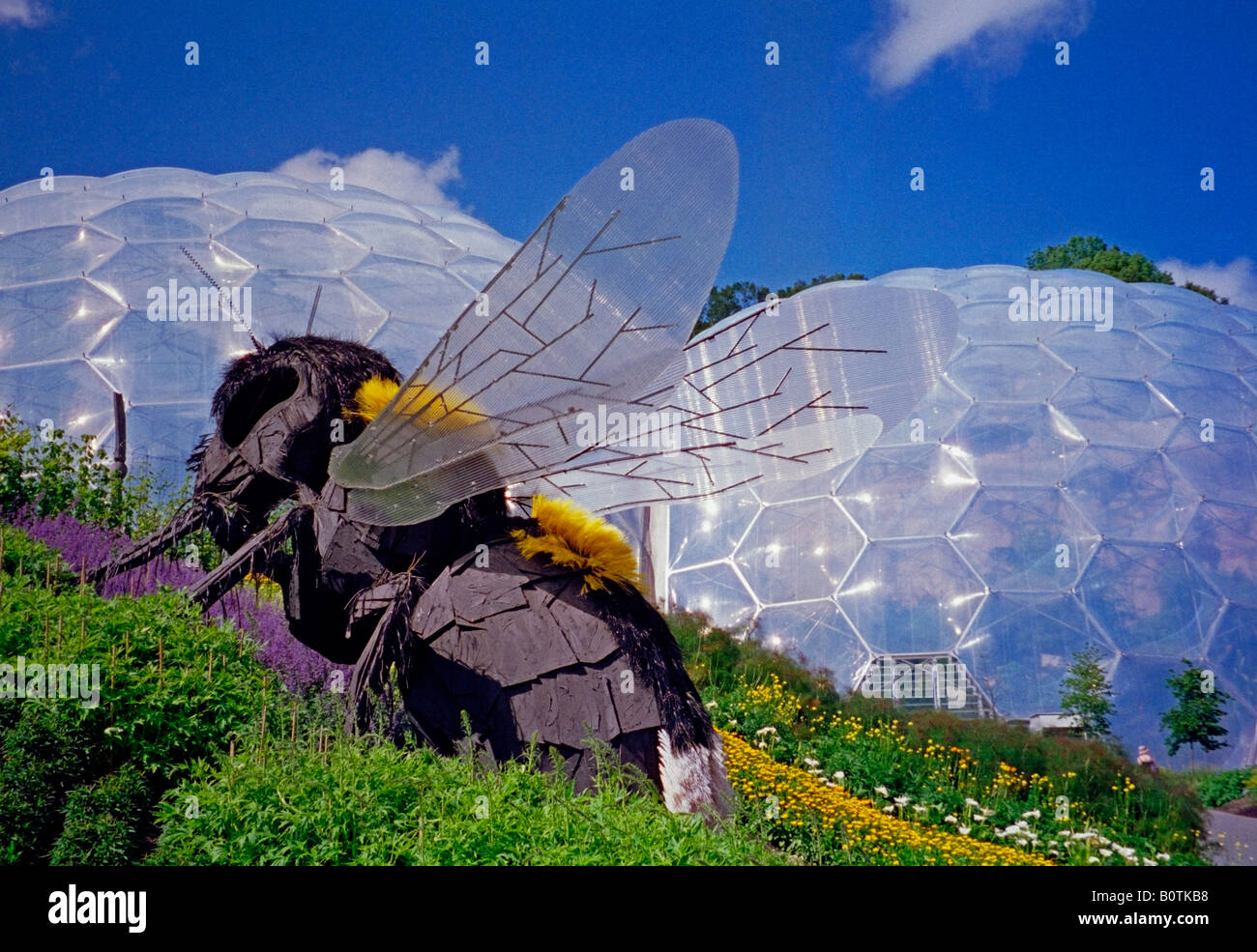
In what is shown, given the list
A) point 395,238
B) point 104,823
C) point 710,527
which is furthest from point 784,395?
point 395,238

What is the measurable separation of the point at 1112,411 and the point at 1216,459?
983 millimetres

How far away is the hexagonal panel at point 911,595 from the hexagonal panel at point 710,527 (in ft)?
4.19

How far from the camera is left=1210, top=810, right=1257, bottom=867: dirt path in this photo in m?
5.61

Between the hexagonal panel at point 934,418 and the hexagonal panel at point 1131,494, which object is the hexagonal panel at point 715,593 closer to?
the hexagonal panel at point 934,418

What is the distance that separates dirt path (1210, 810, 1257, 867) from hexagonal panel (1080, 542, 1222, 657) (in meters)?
2.29

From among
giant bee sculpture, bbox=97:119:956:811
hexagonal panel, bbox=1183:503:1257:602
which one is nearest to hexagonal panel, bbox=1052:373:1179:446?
hexagonal panel, bbox=1183:503:1257:602

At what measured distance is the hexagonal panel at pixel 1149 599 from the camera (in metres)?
8.24

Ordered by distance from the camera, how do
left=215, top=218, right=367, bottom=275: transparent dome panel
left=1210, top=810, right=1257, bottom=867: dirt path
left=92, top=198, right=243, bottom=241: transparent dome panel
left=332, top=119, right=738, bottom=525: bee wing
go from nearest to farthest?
left=332, top=119, right=738, bottom=525: bee wing, left=1210, top=810, right=1257, bottom=867: dirt path, left=92, top=198, right=243, bottom=241: transparent dome panel, left=215, top=218, right=367, bottom=275: transparent dome panel

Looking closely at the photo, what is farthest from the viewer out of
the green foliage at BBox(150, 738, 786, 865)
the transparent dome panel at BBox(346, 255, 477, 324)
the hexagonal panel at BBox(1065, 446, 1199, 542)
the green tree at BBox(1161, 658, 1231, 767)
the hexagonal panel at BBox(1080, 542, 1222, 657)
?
the transparent dome panel at BBox(346, 255, 477, 324)

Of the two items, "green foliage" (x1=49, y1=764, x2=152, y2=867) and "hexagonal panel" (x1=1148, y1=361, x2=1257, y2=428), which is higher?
"hexagonal panel" (x1=1148, y1=361, x2=1257, y2=428)

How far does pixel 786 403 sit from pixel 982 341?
7204 millimetres

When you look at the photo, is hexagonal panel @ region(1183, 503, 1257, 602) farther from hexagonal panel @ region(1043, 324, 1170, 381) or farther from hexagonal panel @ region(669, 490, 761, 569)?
hexagonal panel @ region(669, 490, 761, 569)
